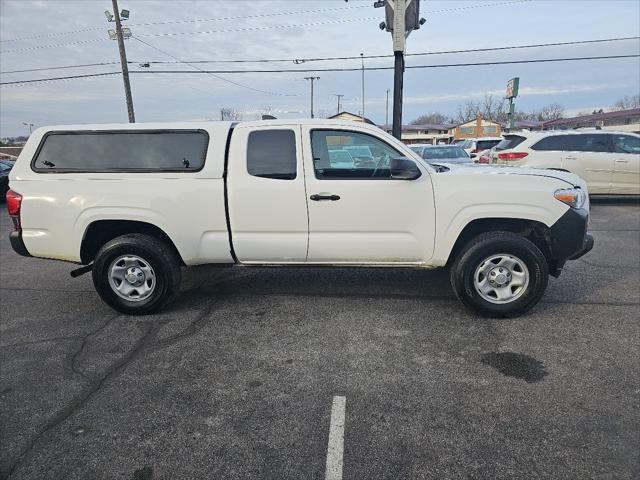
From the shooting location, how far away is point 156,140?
4273 mm

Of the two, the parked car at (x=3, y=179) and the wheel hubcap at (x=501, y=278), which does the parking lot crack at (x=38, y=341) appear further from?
the parked car at (x=3, y=179)

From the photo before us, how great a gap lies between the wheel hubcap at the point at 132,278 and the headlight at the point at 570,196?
13.0 ft

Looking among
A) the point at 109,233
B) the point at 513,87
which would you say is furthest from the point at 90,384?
the point at 513,87

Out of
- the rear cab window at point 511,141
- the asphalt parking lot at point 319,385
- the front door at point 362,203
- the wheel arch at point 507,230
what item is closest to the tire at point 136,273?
the asphalt parking lot at point 319,385

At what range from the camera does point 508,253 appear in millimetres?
4012

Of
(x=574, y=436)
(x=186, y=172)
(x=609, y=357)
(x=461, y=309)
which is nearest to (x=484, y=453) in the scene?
(x=574, y=436)

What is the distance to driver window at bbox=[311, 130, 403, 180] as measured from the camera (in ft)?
13.5

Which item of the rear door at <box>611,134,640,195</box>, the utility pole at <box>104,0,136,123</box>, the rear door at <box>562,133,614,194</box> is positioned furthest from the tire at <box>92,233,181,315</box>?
the utility pole at <box>104,0,136,123</box>

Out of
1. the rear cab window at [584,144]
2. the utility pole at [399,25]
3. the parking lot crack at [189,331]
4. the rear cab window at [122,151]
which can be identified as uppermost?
the utility pole at [399,25]

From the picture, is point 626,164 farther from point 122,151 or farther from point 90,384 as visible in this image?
point 90,384

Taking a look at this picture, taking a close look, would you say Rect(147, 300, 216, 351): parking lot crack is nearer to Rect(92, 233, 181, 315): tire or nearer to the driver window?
Rect(92, 233, 181, 315): tire

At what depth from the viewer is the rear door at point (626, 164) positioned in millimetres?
9875

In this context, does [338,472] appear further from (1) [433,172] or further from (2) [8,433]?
(1) [433,172]

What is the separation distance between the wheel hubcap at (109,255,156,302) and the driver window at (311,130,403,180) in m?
2.01
